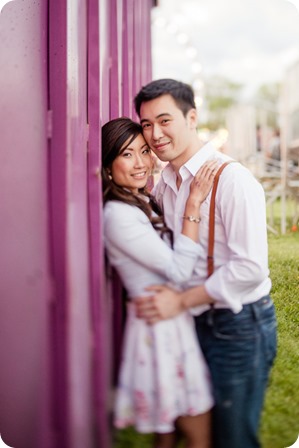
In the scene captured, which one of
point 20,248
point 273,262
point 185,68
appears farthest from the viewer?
point 185,68

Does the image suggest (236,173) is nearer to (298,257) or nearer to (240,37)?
(298,257)

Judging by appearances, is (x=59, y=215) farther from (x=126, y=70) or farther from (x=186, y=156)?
(x=126, y=70)

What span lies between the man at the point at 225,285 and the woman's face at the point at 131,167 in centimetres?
6

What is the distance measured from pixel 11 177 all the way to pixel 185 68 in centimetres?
677

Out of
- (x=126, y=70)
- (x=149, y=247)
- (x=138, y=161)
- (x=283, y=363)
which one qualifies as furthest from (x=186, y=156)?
(x=126, y=70)

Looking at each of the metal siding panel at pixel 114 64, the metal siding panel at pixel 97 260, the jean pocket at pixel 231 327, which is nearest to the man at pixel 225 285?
the jean pocket at pixel 231 327

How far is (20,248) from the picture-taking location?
162 cm

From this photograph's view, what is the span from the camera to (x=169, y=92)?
1.85 m

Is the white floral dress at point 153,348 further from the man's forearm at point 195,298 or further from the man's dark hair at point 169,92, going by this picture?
the man's dark hair at point 169,92

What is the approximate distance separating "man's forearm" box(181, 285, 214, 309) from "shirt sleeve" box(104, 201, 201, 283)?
66mm

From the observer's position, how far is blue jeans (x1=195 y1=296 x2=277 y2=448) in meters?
1.65

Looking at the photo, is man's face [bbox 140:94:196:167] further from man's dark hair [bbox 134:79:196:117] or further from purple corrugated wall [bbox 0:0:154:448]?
purple corrugated wall [bbox 0:0:154:448]

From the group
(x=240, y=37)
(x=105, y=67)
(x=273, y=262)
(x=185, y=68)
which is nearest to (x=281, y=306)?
(x=273, y=262)

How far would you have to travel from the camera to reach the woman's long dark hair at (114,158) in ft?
5.76
